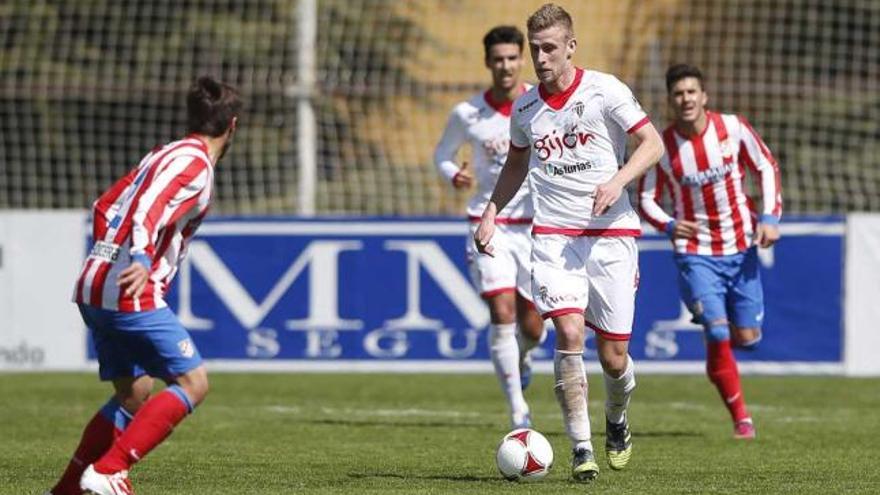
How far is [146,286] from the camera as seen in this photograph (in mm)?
7152

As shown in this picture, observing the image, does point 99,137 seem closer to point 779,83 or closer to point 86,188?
point 86,188

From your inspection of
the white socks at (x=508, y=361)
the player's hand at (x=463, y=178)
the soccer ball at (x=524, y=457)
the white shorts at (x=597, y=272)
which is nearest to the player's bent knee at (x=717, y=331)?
the white socks at (x=508, y=361)

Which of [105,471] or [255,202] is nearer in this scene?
[105,471]

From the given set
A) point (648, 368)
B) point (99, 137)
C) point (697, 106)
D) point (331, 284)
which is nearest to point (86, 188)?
point (99, 137)

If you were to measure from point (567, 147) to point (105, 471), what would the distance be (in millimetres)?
2739

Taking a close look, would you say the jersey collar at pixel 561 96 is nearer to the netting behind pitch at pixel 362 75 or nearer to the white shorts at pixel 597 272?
the white shorts at pixel 597 272

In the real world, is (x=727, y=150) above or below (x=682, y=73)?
below

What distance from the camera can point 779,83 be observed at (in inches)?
731

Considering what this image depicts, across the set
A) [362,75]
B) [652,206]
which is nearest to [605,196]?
[652,206]

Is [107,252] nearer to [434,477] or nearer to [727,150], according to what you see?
[434,477]

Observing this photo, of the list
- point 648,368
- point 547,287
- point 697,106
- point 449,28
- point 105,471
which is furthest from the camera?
point 449,28

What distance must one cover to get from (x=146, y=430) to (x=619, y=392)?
99.9 inches

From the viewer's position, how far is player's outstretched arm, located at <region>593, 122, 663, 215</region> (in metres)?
7.88

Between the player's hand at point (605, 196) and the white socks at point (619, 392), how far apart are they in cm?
101
